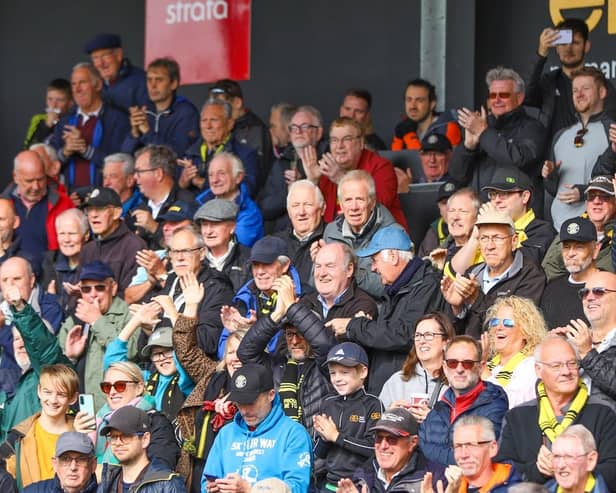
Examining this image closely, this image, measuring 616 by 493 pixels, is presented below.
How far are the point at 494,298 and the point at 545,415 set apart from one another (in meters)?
1.39

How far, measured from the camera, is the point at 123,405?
9484mm

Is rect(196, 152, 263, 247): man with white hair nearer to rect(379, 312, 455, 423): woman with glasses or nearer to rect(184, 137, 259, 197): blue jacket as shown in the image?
rect(184, 137, 259, 197): blue jacket

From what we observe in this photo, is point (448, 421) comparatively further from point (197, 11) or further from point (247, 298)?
point (197, 11)

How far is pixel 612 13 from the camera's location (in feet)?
43.1

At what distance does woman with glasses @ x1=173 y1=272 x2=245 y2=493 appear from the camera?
30.8 ft

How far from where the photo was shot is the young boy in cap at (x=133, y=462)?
862 centimetres

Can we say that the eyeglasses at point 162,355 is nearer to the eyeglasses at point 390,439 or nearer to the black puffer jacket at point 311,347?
the black puffer jacket at point 311,347

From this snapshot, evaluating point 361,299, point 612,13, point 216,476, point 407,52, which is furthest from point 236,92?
point 216,476

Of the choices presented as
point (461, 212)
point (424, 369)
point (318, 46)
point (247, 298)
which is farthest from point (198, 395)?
point (318, 46)

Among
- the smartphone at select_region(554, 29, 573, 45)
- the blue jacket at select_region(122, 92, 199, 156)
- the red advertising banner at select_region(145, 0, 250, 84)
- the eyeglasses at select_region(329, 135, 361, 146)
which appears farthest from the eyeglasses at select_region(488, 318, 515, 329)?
the red advertising banner at select_region(145, 0, 250, 84)

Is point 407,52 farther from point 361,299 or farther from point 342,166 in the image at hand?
point 361,299

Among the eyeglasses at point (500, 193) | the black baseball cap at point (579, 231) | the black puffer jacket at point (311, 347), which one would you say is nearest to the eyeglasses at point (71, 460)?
the black puffer jacket at point (311, 347)

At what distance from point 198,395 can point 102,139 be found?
15.8 feet

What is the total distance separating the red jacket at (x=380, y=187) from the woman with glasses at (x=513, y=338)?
2.57 m
